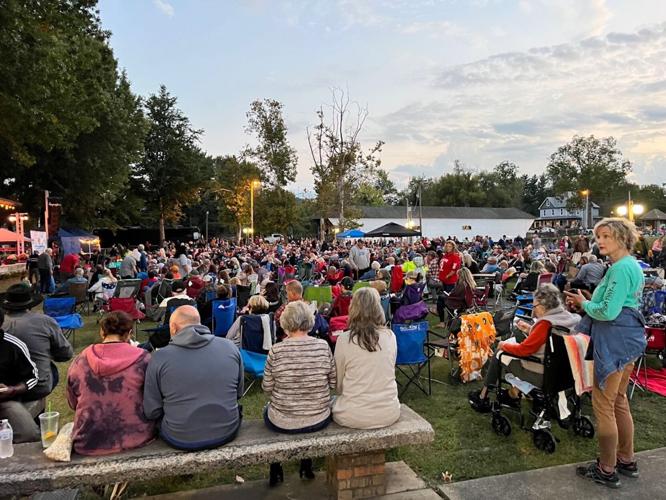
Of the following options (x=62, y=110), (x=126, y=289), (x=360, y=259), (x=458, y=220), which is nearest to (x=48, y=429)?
(x=126, y=289)

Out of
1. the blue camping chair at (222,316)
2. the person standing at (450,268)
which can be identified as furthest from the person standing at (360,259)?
the blue camping chair at (222,316)

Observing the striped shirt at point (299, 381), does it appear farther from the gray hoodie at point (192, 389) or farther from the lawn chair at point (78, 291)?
the lawn chair at point (78, 291)

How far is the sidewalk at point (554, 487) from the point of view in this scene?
3225mm

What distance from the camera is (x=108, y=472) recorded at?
8.72ft

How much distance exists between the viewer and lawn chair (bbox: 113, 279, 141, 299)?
952cm

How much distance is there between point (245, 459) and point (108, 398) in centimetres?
88

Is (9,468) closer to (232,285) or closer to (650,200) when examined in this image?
(232,285)

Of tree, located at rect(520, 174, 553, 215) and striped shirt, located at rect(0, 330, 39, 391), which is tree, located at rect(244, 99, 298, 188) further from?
tree, located at rect(520, 174, 553, 215)

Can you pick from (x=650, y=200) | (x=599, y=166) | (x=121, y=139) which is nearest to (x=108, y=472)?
(x=121, y=139)

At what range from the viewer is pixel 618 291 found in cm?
317

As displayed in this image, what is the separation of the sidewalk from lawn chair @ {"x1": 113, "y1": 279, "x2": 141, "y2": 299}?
797 centimetres

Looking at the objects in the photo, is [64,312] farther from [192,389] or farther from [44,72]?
[44,72]

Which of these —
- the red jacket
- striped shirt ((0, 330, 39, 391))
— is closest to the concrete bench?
striped shirt ((0, 330, 39, 391))

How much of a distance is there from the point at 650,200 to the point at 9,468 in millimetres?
93717
